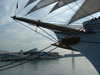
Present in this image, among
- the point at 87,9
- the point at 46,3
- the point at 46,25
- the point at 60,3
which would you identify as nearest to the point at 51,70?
the point at 46,25

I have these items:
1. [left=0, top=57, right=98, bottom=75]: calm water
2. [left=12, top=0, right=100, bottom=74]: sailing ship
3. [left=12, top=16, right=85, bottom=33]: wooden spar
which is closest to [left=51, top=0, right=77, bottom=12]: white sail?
[left=12, top=0, right=100, bottom=74]: sailing ship

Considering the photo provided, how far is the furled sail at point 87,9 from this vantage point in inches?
528

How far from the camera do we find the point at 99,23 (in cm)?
1300

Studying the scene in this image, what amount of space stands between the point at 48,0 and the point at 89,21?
356cm

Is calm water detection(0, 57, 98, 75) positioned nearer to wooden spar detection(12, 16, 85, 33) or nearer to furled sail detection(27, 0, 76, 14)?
wooden spar detection(12, 16, 85, 33)

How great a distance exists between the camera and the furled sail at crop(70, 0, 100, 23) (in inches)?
528

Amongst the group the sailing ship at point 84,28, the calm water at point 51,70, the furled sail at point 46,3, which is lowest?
the calm water at point 51,70

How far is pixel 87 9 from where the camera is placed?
44.2ft

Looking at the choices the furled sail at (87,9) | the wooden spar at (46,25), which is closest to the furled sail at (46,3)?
the wooden spar at (46,25)

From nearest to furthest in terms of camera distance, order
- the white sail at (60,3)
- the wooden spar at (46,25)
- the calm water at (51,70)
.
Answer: the wooden spar at (46,25), the white sail at (60,3), the calm water at (51,70)

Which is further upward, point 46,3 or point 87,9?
point 46,3

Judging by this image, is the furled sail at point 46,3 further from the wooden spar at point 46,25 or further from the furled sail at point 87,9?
the furled sail at point 87,9

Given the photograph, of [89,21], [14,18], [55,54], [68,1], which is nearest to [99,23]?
[89,21]

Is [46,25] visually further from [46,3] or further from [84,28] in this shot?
[84,28]
